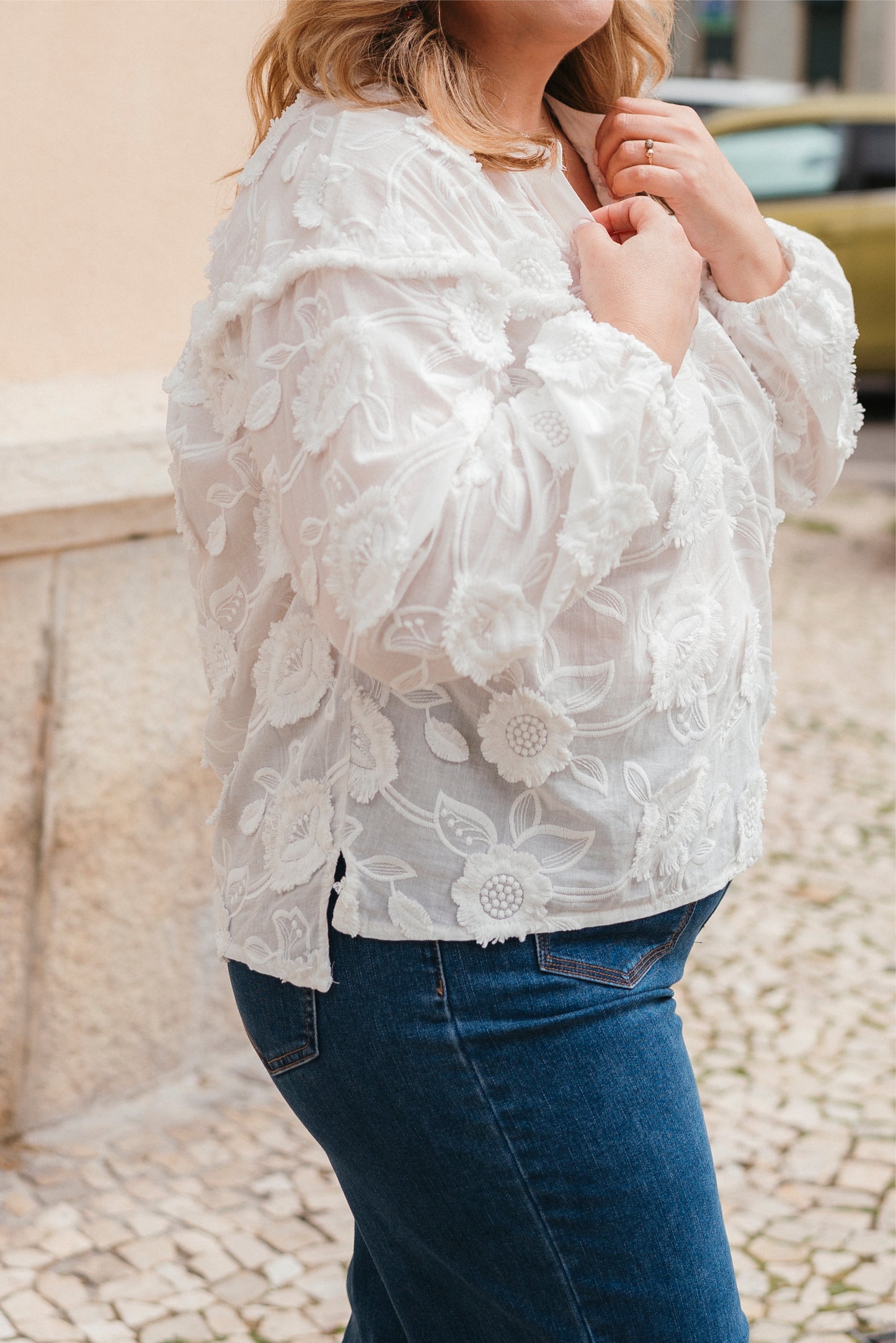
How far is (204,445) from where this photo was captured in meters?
1.29

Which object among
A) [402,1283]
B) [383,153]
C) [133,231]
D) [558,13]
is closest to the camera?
[383,153]

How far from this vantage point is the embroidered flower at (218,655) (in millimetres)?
1323

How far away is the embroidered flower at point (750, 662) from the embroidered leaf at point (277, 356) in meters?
0.48

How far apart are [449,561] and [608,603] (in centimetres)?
18

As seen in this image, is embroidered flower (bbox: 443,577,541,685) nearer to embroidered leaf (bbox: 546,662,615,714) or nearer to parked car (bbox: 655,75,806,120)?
embroidered leaf (bbox: 546,662,615,714)

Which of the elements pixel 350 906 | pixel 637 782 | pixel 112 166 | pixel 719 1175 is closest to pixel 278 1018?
pixel 350 906

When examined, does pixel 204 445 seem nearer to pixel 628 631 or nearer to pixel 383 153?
pixel 383 153

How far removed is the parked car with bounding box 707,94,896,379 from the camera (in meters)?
8.91

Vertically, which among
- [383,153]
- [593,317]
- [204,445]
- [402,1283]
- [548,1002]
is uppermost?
[383,153]

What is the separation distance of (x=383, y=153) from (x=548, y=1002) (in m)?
0.69

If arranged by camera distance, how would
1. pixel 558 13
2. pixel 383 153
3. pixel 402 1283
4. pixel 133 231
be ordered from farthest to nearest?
pixel 133 231
pixel 402 1283
pixel 558 13
pixel 383 153

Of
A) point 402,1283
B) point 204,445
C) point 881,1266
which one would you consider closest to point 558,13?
point 204,445

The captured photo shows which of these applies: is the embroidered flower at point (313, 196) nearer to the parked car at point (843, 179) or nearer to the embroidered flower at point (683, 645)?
the embroidered flower at point (683, 645)

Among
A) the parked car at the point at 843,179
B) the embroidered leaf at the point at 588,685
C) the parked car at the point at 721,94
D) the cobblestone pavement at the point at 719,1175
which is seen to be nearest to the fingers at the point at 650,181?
the embroidered leaf at the point at 588,685
